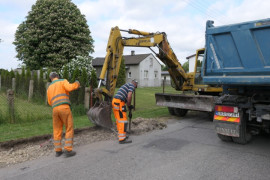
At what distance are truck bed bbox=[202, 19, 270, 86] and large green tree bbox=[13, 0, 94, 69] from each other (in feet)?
70.8

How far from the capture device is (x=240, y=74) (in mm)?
5180

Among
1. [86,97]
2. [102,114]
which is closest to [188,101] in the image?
[102,114]

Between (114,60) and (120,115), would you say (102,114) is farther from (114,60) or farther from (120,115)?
(114,60)

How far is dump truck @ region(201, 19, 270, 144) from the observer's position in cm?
482

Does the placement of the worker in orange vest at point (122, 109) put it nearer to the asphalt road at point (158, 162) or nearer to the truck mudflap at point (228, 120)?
the asphalt road at point (158, 162)

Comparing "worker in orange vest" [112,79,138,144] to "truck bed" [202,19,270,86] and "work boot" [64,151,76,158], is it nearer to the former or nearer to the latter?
"work boot" [64,151,76,158]

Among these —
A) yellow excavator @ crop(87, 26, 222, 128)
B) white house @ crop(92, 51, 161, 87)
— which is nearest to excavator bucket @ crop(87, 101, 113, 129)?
yellow excavator @ crop(87, 26, 222, 128)

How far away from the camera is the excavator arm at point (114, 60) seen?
674 centimetres

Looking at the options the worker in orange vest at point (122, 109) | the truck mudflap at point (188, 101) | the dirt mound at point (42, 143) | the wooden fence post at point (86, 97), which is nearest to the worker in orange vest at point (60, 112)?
the dirt mound at point (42, 143)

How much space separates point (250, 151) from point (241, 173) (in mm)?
1451

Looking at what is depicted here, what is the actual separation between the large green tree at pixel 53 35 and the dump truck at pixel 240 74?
21.6m

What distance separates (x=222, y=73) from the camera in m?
5.45

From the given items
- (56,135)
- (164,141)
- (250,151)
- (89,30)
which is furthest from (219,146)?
(89,30)

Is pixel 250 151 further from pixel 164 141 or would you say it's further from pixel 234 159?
pixel 164 141
